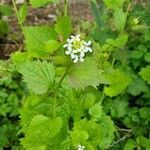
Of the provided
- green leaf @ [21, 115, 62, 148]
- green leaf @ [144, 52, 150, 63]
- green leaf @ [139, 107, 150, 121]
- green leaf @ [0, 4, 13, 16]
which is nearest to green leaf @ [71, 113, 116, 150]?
green leaf @ [21, 115, 62, 148]

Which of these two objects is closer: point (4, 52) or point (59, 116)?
point (59, 116)

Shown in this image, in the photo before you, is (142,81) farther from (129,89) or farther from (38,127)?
(38,127)

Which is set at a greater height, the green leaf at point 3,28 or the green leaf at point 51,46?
the green leaf at point 51,46

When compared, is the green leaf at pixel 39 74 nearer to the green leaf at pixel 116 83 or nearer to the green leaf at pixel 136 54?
the green leaf at pixel 116 83

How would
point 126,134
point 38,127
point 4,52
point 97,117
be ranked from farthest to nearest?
point 4,52, point 126,134, point 97,117, point 38,127

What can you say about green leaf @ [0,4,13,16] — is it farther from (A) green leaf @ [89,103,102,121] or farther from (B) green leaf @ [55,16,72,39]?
(B) green leaf @ [55,16,72,39]

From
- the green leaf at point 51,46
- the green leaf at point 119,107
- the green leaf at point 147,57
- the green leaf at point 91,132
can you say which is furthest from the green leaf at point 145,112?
the green leaf at point 51,46

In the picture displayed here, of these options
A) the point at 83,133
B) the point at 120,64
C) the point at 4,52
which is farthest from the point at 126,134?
the point at 4,52
